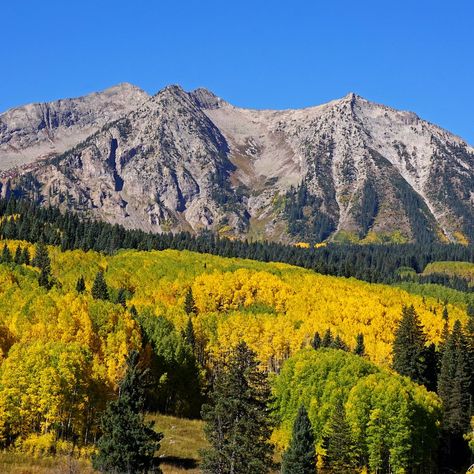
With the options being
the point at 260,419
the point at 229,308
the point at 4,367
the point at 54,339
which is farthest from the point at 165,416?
the point at 229,308

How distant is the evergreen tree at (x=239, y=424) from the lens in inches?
2127

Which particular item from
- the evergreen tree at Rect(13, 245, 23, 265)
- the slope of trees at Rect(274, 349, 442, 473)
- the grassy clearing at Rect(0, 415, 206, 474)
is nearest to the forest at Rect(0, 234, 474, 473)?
the slope of trees at Rect(274, 349, 442, 473)

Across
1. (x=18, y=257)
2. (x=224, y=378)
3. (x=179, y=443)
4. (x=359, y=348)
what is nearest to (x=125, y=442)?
(x=224, y=378)

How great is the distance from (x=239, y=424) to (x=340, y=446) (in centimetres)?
2257

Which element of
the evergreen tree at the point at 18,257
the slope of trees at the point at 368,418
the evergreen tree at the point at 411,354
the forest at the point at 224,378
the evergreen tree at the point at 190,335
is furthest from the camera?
the evergreen tree at the point at 18,257

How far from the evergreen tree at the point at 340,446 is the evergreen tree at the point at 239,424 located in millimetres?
19183

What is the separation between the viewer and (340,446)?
72812 millimetres

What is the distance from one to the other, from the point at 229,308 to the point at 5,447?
10977 cm

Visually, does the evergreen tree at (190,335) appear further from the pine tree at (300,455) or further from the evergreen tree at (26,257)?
the evergreen tree at (26,257)

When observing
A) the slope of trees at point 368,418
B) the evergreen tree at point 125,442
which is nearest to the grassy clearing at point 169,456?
the evergreen tree at point 125,442

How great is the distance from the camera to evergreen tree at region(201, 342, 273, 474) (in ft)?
177

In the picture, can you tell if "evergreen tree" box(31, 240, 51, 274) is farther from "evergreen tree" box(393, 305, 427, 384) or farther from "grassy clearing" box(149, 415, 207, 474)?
"evergreen tree" box(393, 305, 427, 384)

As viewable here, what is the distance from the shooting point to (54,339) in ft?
312

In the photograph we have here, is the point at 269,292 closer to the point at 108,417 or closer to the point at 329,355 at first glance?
the point at 329,355
